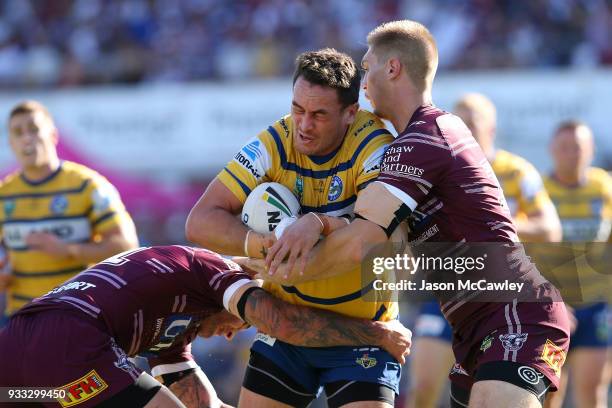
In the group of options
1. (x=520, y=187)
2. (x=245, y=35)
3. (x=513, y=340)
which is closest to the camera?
(x=513, y=340)

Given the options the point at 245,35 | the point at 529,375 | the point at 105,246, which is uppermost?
the point at 245,35

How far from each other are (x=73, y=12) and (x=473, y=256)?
14.9 metres

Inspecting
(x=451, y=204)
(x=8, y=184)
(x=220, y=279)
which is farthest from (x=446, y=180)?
(x=8, y=184)

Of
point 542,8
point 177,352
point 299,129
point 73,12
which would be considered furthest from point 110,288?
point 73,12

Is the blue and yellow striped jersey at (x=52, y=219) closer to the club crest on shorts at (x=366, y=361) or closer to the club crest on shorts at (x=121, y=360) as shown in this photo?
the club crest on shorts at (x=121, y=360)

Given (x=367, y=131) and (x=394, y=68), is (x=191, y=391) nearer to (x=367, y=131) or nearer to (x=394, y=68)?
(x=367, y=131)

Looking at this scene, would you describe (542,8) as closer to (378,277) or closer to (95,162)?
(95,162)

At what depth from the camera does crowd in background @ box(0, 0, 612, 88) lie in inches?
571

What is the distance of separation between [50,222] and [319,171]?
9.07ft

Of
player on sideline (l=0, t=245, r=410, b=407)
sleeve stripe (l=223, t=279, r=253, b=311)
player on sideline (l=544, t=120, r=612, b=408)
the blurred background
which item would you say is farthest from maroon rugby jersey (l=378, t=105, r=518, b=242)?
the blurred background

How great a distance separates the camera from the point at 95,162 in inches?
602

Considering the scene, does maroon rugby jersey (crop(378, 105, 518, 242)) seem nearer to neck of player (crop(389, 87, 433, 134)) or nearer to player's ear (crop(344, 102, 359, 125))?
neck of player (crop(389, 87, 433, 134))

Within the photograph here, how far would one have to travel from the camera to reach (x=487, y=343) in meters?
4.40

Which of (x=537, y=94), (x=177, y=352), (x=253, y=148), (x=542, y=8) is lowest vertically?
(x=177, y=352)
